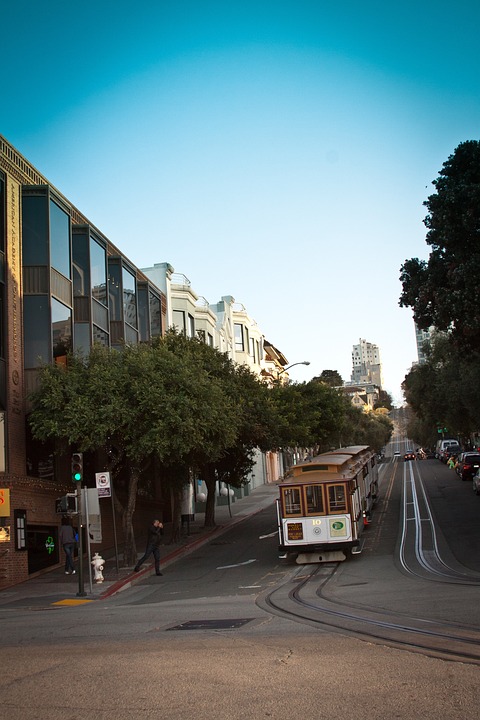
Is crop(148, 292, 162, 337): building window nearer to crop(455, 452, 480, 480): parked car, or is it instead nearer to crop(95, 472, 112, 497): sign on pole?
crop(95, 472, 112, 497): sign on pole

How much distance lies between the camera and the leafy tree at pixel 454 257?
75.9 ft

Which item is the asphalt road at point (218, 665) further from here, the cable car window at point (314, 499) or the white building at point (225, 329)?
the white building at point (225, 329)

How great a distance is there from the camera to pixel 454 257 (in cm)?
2414

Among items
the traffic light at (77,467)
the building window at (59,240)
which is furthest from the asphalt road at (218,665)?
the building window at (59,240)

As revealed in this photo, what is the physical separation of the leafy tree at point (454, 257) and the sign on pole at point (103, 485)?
11.5 metres

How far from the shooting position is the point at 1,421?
23656 mm

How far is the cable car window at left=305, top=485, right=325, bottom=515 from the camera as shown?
74.5 feet

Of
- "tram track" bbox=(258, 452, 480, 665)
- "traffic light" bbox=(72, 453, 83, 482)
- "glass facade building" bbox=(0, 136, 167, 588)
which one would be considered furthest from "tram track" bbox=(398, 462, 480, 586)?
"glass facade building" bbox=(0, 136, 167, 588)

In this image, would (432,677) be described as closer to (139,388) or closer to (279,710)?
(279,710)

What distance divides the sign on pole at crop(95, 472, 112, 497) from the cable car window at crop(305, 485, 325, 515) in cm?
582

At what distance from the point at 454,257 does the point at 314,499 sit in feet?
28.5

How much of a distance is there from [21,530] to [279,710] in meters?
18.1

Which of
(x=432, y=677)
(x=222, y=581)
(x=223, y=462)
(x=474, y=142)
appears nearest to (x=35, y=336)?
(x=222, y=581)

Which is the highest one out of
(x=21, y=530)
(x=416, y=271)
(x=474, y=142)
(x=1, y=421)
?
(x=474, y=142)
